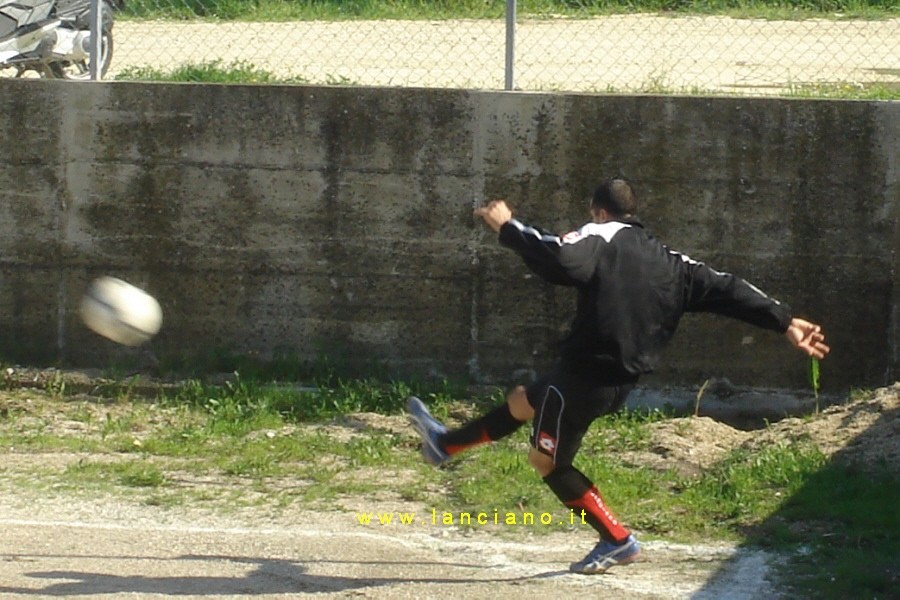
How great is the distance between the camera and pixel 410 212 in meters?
8.84

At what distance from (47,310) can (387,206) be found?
95.9 inches

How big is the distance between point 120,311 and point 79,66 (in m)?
2.94

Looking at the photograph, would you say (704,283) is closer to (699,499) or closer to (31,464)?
(699,499)

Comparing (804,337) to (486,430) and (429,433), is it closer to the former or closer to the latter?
(486,430)

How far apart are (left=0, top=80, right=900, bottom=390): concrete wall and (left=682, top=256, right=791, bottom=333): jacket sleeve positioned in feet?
9.19

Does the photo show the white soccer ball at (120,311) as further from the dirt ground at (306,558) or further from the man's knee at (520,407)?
the man's knee at (520,407)

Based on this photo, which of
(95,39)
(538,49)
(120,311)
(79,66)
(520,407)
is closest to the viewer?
(520,407)

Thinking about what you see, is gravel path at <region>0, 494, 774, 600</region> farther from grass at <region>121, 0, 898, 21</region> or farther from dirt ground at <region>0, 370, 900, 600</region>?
grass at <region>121, 0, 898, 21</region>

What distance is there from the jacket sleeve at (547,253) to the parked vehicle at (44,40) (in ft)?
17.1

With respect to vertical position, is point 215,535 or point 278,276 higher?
point 278,276

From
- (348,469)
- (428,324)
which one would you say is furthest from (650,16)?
(348,469)

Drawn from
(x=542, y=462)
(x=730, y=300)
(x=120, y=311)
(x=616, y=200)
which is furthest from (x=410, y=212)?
(x=730, y=300)

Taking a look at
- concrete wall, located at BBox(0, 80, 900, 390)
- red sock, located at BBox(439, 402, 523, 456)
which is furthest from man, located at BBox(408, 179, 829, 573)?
concrete wall, located at BBox(0, 80, 900, 390)

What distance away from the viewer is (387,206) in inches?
348
